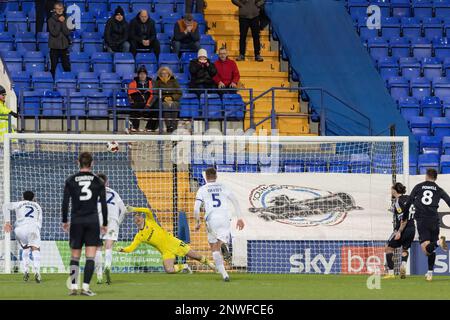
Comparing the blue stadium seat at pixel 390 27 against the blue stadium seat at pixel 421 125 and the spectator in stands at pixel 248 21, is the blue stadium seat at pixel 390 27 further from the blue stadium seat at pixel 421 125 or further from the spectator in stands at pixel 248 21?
the spectator in stands at pixel 248 21

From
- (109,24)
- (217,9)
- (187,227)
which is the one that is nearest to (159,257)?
(187,227)

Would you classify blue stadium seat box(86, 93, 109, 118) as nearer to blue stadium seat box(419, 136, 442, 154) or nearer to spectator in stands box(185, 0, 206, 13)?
spectator in stands box(185, 0, 206, 13)

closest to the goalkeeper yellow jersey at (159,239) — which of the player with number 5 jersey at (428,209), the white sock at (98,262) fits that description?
the white sock at (98,262)

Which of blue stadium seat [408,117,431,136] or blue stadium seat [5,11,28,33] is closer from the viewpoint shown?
A: blue stadium seat [408,117,431,136]

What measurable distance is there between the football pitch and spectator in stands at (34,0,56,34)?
8213 millimetres

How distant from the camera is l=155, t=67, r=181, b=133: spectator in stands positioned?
2653 centimetres

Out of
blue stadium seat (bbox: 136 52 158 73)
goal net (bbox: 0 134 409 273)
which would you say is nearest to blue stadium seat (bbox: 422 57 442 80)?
goal net (bbox: 0 134 409 273)

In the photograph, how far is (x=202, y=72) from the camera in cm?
2730

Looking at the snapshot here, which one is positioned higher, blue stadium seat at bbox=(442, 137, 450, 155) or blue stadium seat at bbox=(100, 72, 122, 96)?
blue stadium seat at bbox=(100, 72, 122, 96)

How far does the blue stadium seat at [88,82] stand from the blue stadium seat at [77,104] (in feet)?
1.09

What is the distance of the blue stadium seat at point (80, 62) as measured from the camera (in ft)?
93.0

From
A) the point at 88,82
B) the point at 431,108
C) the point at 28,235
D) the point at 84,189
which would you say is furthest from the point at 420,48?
the point at 84,189
